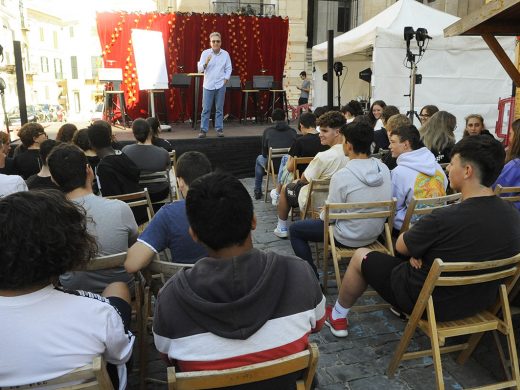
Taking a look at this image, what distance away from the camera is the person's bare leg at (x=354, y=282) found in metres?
2.52

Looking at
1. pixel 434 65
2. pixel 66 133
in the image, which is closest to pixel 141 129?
pixel 66 133

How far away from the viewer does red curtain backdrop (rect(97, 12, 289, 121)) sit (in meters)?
10.5

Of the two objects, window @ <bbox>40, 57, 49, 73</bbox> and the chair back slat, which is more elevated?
window @ <bbox>40, 57, 49, 73</bbox>

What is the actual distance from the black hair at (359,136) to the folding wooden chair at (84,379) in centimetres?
219

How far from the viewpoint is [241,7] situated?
18078 millimetres

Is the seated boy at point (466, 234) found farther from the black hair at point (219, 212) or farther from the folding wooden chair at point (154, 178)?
the folding wooden chair at point (154, 178)

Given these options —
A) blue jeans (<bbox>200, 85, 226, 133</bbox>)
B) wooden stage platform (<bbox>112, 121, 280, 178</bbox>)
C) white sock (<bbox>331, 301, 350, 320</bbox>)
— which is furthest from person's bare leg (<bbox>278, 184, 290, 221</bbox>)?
blue jeans (<bbox>200, 85, 226, 133</bbox>)

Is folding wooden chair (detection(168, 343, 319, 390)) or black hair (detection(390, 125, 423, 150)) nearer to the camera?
folding wooden chair (detection(168, 343, 319, 390))

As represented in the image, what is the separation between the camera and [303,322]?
1.38 metres

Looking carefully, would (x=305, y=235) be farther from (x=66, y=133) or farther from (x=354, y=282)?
(x=66, y=133)

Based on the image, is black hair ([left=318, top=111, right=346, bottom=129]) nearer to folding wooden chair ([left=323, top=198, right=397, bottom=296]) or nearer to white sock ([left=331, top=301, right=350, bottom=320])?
folding wooden chair ([left=323, top=198, right=397, bottom=296])

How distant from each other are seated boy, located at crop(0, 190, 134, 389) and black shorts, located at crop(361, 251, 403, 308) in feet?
4.79

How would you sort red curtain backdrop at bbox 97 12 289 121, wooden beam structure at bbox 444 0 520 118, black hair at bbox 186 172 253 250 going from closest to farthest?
1. black hair at bbox 186 172 253 250
2. wooden beam structure at bbox 444 0 520 118
3. red curtain backdrop at bbox 97 12 289 121

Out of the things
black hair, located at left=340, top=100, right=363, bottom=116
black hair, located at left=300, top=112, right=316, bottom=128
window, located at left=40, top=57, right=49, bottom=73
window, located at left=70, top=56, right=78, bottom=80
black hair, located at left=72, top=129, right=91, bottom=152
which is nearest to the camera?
black hair, located at left=72, top=129, right=91, bottom=152
